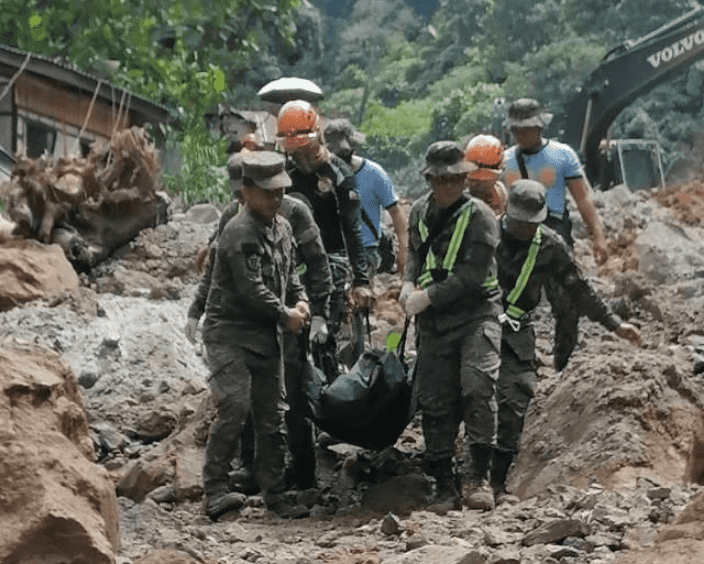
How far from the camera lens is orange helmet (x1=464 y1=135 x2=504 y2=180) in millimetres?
8273

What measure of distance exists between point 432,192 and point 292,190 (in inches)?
52.9

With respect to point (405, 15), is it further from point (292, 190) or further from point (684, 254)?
point (292, 190)

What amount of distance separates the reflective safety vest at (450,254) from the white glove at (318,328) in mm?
695

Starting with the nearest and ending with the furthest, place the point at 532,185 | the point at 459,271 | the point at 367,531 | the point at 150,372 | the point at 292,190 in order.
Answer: the point at 367,531 → the point at 459,271 → the point at 532,185 → the point at 292,190 → the point at 150,372

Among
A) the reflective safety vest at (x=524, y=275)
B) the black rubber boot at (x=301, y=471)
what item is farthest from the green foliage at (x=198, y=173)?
the reflective safety vest at (x=524, y=275)

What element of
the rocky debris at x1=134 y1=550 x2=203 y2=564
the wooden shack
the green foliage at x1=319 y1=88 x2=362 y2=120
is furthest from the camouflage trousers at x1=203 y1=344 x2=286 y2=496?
the green foliage at x1=319 y1=88 x2=362 y2=120

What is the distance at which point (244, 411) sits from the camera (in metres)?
7.49

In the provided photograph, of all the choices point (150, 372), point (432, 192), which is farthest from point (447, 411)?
point (150, 372)

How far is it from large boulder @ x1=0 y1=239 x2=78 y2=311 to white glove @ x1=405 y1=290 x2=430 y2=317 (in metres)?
6.51

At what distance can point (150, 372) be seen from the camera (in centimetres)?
1171

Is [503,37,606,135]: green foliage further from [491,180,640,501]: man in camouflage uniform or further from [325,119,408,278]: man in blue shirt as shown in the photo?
[491,180,640,501]: man in camouflage uniform

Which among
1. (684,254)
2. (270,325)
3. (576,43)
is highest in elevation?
(576,43)

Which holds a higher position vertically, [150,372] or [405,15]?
[405,15]

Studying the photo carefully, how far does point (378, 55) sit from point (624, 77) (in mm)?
35036
